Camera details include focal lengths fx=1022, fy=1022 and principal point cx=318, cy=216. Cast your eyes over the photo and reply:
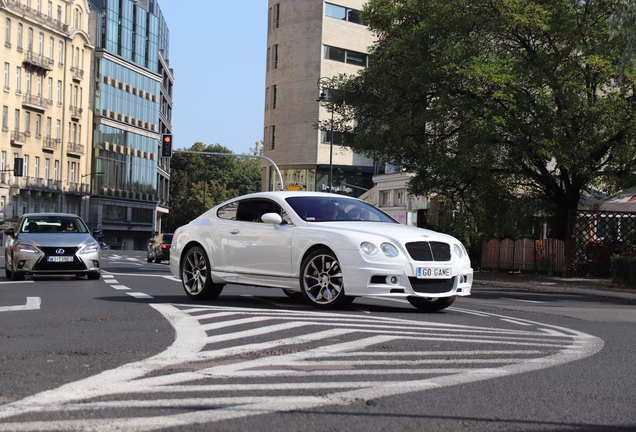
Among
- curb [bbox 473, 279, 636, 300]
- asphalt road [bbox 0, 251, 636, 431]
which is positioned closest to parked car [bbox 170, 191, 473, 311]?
asphalt road [bbox 0, 251, 636, 431]

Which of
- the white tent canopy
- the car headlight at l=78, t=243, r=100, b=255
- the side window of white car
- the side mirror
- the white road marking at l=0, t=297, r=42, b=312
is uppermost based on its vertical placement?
the white tent canopy

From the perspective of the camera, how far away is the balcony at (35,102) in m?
94.1

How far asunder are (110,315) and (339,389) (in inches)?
237

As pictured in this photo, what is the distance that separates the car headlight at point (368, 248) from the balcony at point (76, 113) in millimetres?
94410

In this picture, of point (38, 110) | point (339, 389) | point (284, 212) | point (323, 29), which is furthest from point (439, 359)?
point (38, 110)

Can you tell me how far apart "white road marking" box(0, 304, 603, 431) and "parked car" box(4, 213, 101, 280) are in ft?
36.6

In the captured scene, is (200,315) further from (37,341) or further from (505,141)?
(505,141)

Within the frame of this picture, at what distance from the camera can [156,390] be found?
6199 millimetres

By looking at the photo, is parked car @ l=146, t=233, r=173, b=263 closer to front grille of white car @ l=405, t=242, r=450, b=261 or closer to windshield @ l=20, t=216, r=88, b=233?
windshield @ l=20, t=216, r=88, b=233

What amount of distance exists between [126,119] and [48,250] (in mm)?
95738

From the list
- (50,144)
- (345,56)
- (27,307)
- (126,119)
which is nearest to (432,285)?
(27,307)

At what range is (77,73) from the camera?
10350cm

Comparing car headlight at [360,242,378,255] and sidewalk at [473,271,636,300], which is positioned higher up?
car headlight at [360,242,378,255]

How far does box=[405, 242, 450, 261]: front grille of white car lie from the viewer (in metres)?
12.6
